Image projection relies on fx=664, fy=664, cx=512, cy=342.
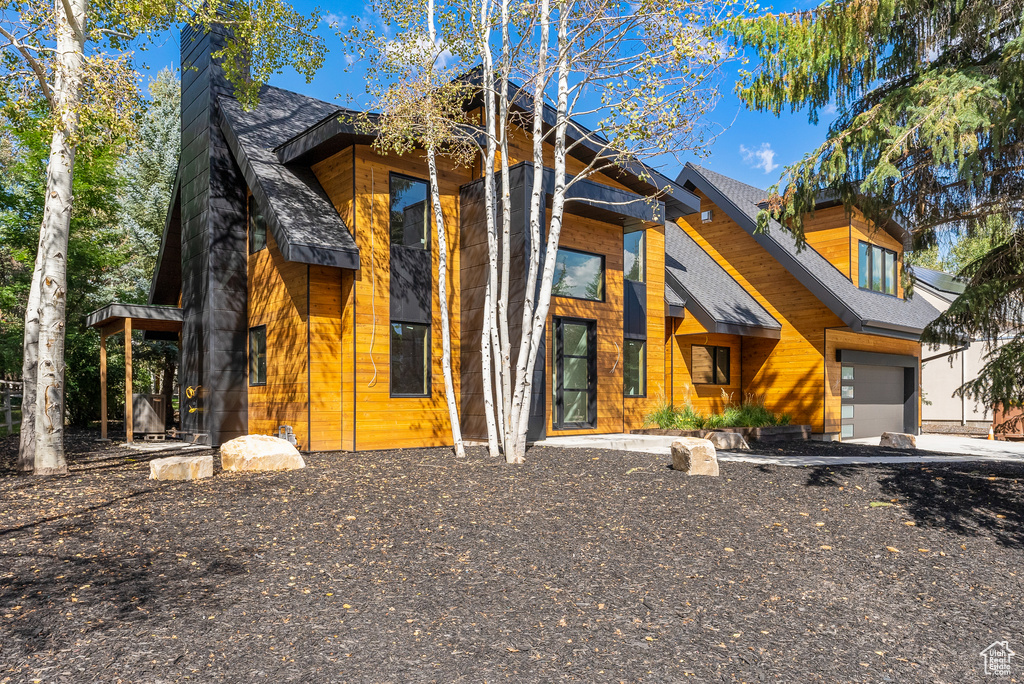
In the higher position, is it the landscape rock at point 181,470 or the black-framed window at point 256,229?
the black-framed window at point 256,229

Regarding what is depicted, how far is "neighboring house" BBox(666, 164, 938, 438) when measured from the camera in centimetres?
1461

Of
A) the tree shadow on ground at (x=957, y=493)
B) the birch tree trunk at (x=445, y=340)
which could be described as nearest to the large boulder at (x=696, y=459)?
the tree shadow on ground at (x=957, y=493)

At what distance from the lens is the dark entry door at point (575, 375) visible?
1236 cm

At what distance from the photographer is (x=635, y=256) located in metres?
14.2

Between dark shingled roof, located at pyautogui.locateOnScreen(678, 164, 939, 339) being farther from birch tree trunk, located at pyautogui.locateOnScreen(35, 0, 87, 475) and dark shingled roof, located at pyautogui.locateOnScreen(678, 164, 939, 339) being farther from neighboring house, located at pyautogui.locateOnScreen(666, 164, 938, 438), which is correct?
birch tree trunk, located at pyautogui.locateOnScreen(35, 0, 87, 475)

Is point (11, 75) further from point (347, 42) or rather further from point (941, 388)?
point (941, 388)

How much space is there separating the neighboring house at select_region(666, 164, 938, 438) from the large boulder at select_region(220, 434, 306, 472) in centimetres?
908

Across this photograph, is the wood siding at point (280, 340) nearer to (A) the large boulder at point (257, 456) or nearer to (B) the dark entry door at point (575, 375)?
(A) the large boulder at point (257, 456)

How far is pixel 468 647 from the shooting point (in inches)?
139

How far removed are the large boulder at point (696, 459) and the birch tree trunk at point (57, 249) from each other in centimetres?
740

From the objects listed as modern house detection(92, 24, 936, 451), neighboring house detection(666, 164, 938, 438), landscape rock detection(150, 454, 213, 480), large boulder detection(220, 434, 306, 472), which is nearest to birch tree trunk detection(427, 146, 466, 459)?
modern house detection(92, 24, 936, 451)

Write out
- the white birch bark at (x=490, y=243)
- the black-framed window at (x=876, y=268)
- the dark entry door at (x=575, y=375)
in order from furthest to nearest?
the black-framed window at (x=876, y=268)
the dark entry door at (x=575, y=375)
the white birch bark at (x=490, y=243)

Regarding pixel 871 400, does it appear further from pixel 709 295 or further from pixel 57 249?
pixel 57 249

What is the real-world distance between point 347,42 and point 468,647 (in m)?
8.61
